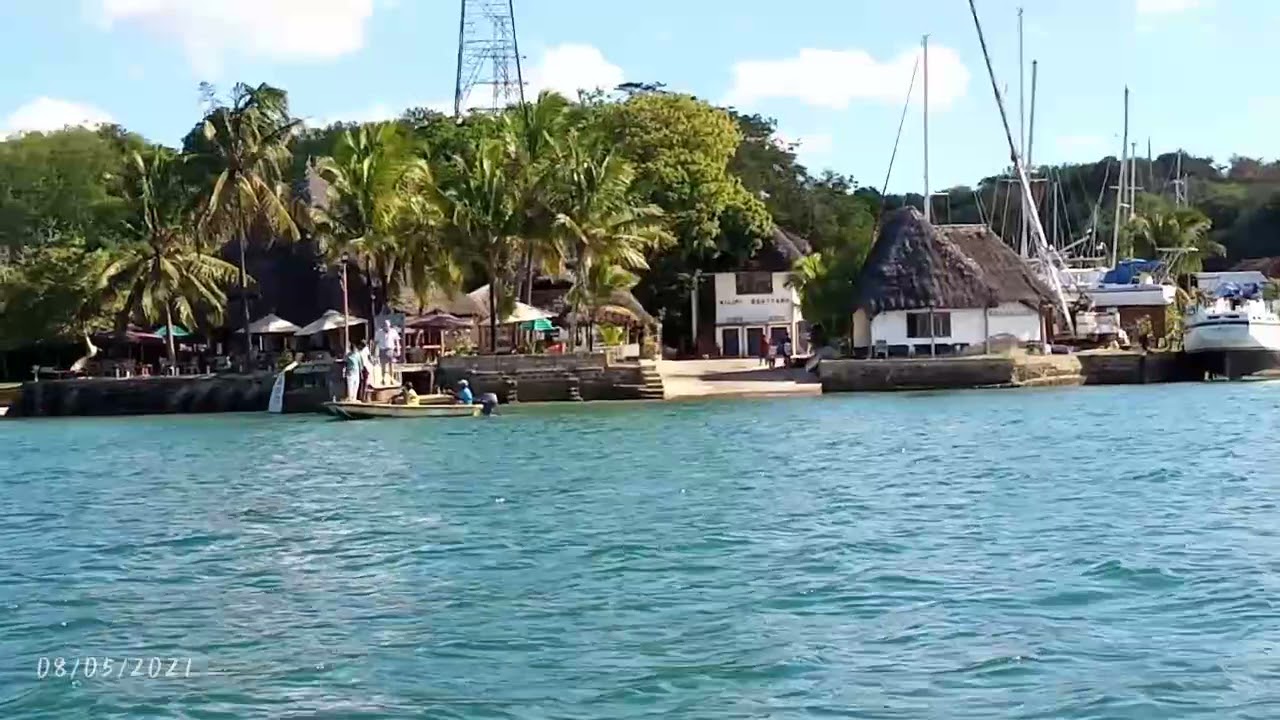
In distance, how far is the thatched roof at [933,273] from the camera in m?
51.2

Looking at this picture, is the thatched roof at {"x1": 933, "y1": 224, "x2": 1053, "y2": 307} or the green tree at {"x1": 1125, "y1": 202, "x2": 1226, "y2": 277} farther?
the green tree at {"x1": 1125, "y1": 202, "x2": 1226, "y2": 277}

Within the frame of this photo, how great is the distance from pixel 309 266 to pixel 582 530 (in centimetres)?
3847

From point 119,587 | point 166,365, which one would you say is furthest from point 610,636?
point 166,365

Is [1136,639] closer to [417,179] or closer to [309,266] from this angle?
[417,179]

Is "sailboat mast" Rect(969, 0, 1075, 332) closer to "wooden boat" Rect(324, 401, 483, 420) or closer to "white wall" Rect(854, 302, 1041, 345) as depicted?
"white wall" Rect(854, 302, 1041, 345)

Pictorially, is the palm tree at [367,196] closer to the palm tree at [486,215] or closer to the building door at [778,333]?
the palm tree at [486,215]

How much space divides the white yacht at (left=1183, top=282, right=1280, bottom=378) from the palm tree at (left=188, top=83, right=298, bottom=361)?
27262 mm

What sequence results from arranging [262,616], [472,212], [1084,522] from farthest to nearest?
[472,212] < [1084,522] < [262,616]

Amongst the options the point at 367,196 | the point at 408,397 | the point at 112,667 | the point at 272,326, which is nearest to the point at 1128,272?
the point at 367,196

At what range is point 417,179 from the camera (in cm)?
4944

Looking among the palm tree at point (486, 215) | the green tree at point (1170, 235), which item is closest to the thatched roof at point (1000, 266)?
the palm tree at point (486, 215)

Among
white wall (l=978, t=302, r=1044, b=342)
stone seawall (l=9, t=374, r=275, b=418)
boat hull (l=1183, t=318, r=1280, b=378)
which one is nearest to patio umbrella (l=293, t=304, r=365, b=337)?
stone seawall (l=9, t=374, r=275, b=418)

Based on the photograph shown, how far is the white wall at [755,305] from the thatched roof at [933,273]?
9.77 m

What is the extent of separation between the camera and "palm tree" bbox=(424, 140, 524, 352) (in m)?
47.6
